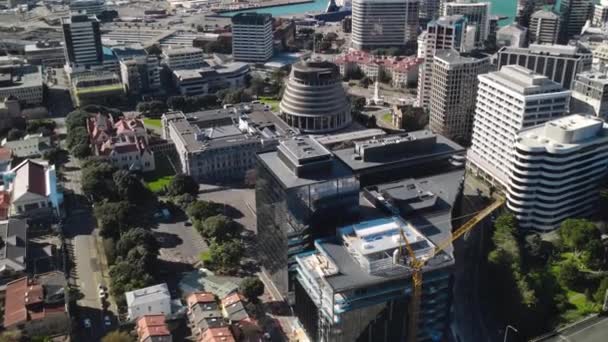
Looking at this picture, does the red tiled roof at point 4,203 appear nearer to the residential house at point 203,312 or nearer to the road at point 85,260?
the road at point 85,260

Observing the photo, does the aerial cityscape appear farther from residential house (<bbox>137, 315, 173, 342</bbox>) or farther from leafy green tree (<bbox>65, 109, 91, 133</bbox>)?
leafy green tree (<bbox>65, 109, 91, 133</bbox>)

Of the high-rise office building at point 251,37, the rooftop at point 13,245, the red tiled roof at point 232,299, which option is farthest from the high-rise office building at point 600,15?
the rooftop at point 13,245

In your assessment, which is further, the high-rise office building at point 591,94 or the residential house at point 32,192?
the high-rise office building at point 591,94

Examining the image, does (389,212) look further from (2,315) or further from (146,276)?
(2,315)

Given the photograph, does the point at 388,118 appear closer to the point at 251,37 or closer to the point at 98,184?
the point at 251,37

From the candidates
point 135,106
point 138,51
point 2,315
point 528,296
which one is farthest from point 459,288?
point 138,51

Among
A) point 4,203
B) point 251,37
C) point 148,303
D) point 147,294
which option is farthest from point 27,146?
point 251,37

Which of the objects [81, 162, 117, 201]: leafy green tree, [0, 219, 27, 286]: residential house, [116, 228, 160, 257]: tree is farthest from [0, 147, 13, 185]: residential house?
[116, 228, 160, 257]: tree
